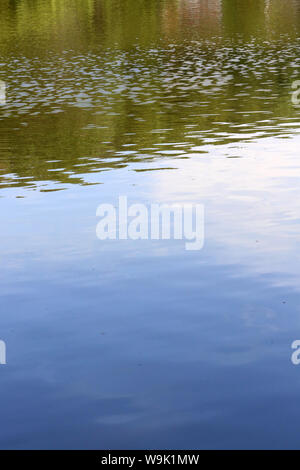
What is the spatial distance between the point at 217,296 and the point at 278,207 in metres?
5.02

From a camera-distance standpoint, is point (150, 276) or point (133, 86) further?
point (133, 86)

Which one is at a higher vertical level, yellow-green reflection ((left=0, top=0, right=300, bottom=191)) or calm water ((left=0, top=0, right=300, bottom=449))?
yellow-green reflection ((left=0, top=0, right=300, bottom=191))

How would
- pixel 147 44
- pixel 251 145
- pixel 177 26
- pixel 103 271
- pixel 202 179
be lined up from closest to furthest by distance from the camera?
pixel 103 271 < pixel 202 179 < pixel 251 145 < pixel 147 44 < pixel 177 26

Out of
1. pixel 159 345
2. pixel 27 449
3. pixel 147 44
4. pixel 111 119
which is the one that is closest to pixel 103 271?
pixel 159 345

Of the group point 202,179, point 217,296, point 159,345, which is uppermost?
point 202,179

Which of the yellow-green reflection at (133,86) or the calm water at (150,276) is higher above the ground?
the yellow-green reflection at (133,86)

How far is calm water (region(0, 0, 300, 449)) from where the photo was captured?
9.05 metres

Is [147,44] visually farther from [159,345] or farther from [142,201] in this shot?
[159,345]

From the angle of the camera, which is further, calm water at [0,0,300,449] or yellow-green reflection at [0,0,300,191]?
yellow-green reflection at [0,0,300,191]

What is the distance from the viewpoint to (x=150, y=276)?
527 inches

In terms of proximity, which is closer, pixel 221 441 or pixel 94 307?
pixel 221 441

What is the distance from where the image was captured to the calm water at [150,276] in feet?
29.7

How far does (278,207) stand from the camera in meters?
17.0

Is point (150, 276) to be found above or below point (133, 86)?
below
